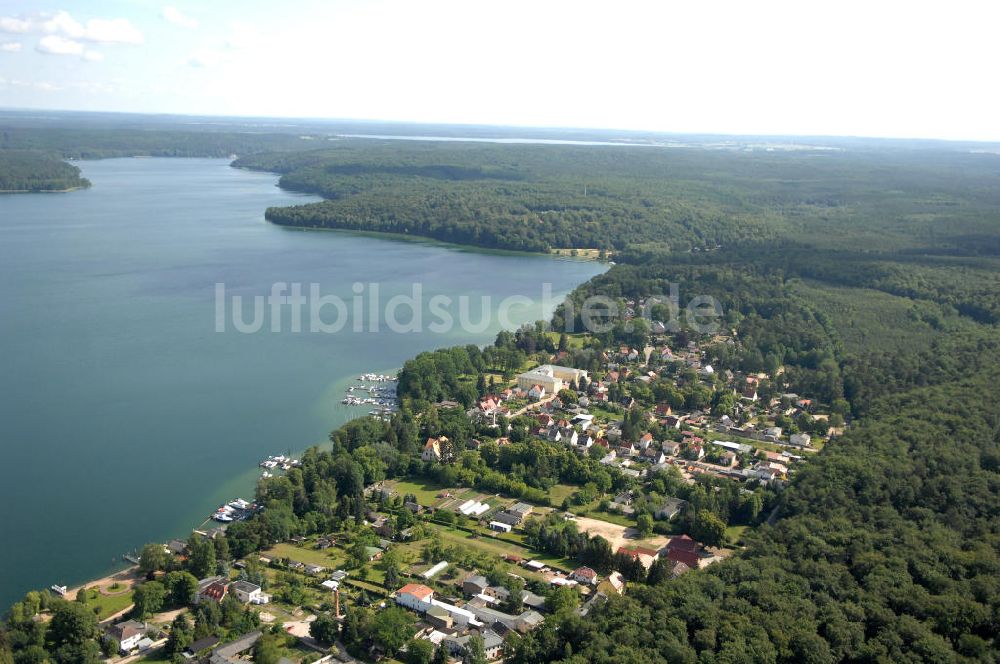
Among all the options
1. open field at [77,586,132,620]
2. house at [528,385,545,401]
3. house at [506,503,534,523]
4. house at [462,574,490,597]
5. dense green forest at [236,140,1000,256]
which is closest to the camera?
open field at [77,586,132,620]

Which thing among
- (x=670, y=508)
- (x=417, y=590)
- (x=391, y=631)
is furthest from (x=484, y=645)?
(x=670, y=508)

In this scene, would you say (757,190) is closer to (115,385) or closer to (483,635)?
(115,385)

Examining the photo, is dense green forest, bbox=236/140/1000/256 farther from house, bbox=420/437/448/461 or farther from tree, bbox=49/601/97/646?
tree, bbox=49/601/97/646

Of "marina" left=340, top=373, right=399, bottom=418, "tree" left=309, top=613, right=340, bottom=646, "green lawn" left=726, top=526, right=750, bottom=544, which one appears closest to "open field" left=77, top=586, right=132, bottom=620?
"tree" left=309, top=613, right=340, bottom=646

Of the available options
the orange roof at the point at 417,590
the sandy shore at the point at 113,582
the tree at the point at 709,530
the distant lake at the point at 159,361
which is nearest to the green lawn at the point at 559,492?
the tree at the point at 709,530

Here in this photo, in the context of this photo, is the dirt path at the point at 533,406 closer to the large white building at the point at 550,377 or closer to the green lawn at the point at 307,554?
the large white building at the point at 550,377

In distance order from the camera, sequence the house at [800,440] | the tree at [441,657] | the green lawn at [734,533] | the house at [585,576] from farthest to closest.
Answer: the house at [800,440] → the green lawn at [734,533] → the house at [585,576] → the tree at [441,657]
